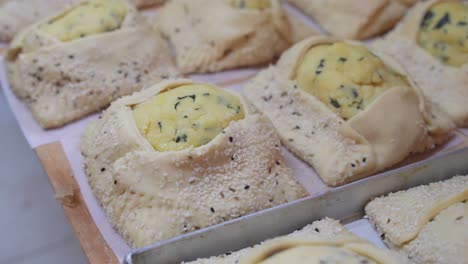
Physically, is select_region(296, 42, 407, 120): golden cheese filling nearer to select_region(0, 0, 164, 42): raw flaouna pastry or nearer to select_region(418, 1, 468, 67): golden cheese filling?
select_region(418, 1, 468, 67): golden cheese filling

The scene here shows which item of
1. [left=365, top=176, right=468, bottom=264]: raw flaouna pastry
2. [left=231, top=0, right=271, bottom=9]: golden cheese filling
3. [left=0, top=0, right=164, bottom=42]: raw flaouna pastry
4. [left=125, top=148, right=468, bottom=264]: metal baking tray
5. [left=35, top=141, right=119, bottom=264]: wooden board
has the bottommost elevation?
[left=365, top=176, right=468, bottom=264]: raw flaouna pastry

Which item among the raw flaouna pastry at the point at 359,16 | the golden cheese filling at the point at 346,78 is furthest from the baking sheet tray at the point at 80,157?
the raw flaouna pastry at the point at 359,16

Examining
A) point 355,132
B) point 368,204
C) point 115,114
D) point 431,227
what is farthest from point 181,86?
point 431,227

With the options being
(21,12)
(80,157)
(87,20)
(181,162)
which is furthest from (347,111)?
(21,12)

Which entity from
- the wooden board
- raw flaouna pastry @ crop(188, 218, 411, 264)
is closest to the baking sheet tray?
the wooden board

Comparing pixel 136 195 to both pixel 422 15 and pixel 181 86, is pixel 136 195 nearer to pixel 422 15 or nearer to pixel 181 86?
pixel 181 86

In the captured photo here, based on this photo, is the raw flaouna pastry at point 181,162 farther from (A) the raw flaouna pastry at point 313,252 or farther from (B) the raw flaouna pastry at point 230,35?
(B) the raw flaouna pastry at point 230,35
